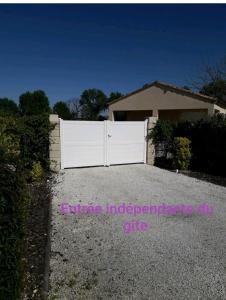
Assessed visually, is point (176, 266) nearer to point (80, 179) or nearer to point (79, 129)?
point (80, 179)

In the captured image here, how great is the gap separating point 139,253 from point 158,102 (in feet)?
55.6

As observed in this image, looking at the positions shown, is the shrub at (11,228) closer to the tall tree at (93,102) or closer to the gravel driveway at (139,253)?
the gravel driveway at (139,253)

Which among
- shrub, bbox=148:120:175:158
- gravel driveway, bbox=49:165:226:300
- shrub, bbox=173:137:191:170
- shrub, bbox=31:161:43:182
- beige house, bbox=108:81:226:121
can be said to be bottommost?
gravel driveway, bbox=49:165:226:300

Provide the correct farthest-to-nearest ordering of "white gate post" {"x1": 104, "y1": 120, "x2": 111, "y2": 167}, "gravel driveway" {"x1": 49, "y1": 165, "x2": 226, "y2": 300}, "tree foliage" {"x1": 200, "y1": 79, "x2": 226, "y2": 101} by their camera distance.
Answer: "tree foliage" {"x1": 200, "y1": 79, "x2": 226, "y2": 101} → "white gate post" {"x1": 104, "y1": 120, "x2": 111, "y2": 167} → "gravel driveway" {"x1": 49, "y1": 165, "x2": 226, "y2": 300}

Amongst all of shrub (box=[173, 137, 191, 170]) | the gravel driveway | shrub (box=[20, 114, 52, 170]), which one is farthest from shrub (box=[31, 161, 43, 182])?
shrub (box=[173, 137, 191, 170])

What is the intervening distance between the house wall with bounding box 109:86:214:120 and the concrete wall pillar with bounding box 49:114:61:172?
37.4ft

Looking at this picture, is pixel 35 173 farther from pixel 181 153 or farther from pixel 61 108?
pixel 61 108

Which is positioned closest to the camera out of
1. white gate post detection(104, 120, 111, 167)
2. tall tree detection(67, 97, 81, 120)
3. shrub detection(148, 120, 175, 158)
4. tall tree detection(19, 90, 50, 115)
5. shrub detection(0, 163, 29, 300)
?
shrub detection(0, 163, 29, 300)

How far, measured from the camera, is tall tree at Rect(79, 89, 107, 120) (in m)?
30.2

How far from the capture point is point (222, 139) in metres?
8.16

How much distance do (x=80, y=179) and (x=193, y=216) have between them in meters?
3.69

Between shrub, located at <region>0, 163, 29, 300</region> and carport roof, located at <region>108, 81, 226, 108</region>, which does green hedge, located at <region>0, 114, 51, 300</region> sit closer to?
shrub, located at <region>0, 163, 29, 300</region>

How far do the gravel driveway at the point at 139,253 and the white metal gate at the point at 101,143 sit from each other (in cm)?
275

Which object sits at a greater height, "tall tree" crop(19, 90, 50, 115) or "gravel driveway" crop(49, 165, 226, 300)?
"tall tree" crop(19, 90, 50, 115)
